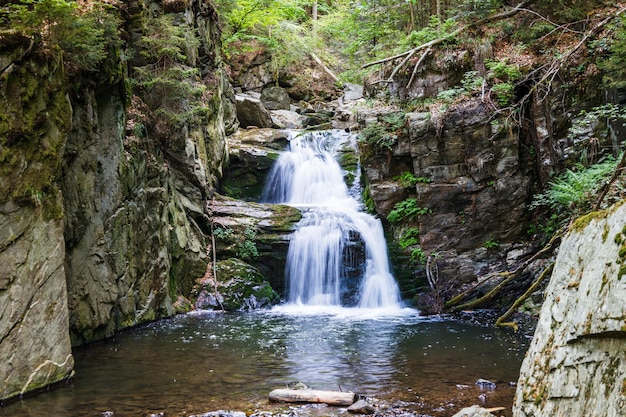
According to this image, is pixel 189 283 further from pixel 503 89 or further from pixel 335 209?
pixel 503 89

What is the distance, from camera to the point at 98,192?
903cm

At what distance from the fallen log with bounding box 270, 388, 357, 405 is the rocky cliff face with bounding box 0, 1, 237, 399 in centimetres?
300

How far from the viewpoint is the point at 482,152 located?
13344mm

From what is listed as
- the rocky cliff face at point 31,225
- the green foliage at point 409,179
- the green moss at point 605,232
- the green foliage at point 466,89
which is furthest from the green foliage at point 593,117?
the rocky cliff face at point 31,225

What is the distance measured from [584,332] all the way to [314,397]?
3.77m

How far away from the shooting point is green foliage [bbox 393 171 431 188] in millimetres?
13831

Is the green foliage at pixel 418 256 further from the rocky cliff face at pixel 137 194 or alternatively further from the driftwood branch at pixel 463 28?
the rocky cliff face at pixel 137 194

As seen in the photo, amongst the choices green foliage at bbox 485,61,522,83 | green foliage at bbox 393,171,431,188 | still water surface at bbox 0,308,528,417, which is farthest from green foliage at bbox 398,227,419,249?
green foliage at bbox 485,61,522,83

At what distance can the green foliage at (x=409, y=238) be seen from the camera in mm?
13854

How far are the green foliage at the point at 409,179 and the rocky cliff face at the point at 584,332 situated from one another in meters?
10.2

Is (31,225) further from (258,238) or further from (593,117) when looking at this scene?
(593,117)

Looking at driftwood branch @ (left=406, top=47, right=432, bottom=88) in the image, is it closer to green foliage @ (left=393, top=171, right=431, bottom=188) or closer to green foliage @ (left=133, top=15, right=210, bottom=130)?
green foliage @ (left=393, top=171, right=431, bottom=188)

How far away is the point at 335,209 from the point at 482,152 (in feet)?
15.6

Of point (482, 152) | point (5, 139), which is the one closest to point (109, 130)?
point (5, 139)
